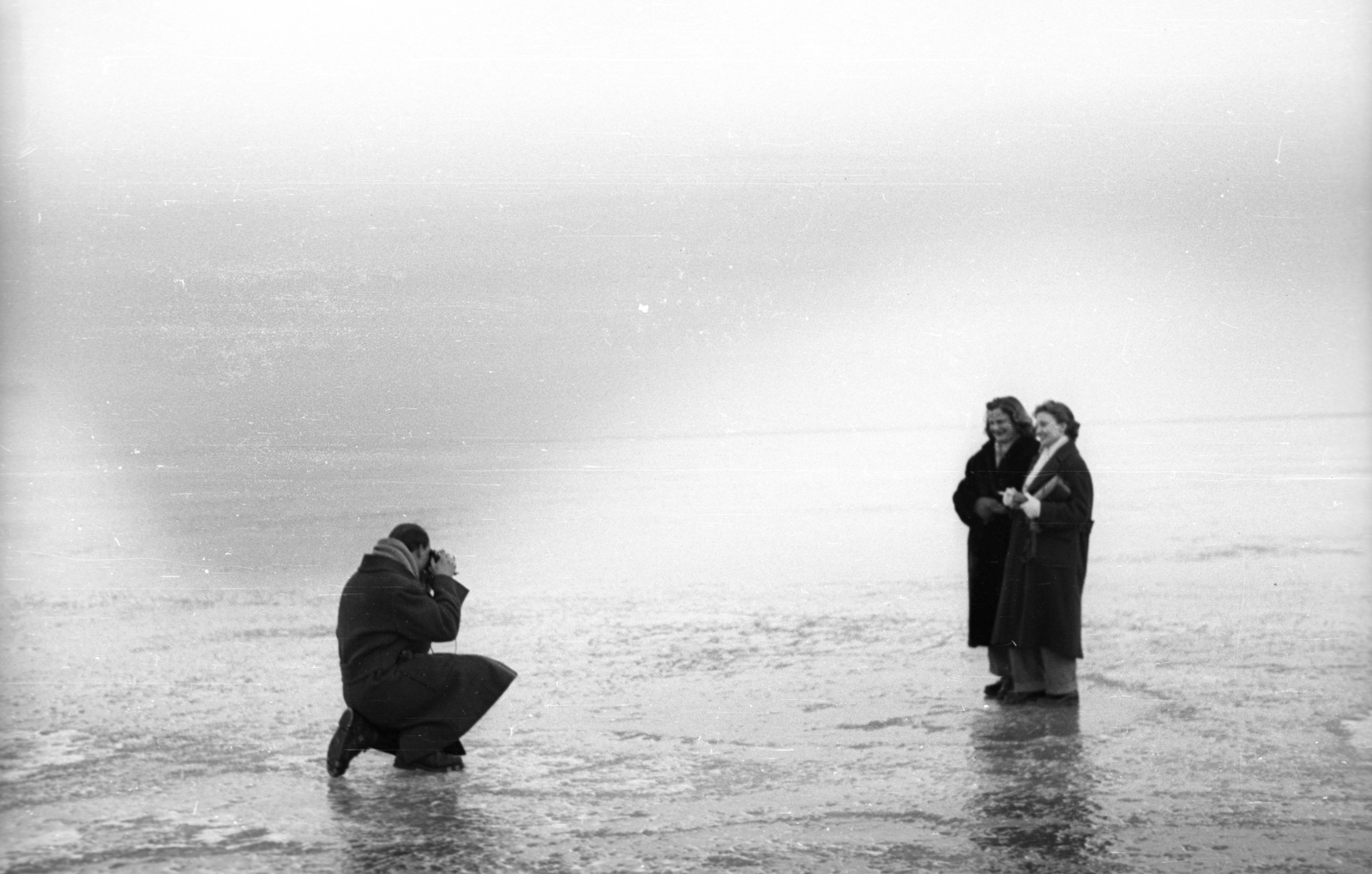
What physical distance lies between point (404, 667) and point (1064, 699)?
3.31 metres

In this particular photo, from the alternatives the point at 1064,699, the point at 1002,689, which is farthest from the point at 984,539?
the point at 1064,699

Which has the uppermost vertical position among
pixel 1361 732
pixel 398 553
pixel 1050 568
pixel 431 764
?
pixel 398 553

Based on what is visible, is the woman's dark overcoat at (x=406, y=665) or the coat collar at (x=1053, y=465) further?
the coat collar at (x=1053, y=465)

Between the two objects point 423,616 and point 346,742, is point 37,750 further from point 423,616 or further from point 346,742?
point 423,616

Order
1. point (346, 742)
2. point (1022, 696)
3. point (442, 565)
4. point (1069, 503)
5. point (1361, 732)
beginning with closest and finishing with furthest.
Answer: point (346, 742)
point (442, 565)
point (1361, 732)
point (1069, 503)
point (1022, 696)

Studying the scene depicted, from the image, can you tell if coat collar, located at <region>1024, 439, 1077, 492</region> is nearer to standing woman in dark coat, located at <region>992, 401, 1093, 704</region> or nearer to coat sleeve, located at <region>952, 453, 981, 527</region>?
standing woman in dark coat, located at <region>992, 401, 1093, 704</region>

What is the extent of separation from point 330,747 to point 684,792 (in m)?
1.40

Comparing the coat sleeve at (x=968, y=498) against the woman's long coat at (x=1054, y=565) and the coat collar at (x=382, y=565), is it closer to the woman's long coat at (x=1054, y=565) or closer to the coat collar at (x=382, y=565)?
the woman's long coat at (x=1054, y=565)

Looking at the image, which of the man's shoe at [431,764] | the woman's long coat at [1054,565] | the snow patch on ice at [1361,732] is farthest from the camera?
the woman's long coat at [1054,565]

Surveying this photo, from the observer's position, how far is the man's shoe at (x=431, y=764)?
618cm

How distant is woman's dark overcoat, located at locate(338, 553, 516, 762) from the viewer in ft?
19.8

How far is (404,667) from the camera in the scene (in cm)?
609

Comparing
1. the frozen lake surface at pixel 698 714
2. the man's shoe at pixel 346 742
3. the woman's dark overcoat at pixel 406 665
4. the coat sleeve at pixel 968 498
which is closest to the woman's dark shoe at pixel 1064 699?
the frozen lake surface at pixel 698 714

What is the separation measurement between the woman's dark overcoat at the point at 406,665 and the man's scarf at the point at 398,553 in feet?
0.08
